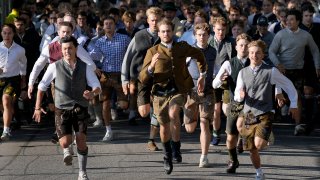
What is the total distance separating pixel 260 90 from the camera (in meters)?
11.6

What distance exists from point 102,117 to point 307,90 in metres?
3.26

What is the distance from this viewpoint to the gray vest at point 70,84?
38.2 feet

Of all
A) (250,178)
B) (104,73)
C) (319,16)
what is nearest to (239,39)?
(250,178)

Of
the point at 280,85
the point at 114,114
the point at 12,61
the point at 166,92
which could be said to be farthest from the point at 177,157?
the point at 114,114

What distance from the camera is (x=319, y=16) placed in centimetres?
1847

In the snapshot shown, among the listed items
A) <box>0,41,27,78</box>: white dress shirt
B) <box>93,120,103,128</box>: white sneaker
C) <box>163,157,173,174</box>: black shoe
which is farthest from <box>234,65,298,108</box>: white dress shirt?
<box>93,120,103,128</box>: white sneaker

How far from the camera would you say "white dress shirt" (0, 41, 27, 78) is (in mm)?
15398

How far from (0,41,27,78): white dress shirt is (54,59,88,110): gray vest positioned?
12.5 ft

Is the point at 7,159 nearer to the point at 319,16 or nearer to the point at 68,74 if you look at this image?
the point at 68,74

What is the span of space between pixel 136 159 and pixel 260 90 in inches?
96.2

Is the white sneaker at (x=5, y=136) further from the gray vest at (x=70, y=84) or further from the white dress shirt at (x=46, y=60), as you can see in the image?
the gray vest at (x=70, y=84)

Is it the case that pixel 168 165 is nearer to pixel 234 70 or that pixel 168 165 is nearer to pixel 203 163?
pixel 203 163

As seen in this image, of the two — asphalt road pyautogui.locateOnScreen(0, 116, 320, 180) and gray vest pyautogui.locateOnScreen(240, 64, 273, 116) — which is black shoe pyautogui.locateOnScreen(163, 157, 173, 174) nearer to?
asphalt road pyautogui.locateOnScreen(0, 116, 320, 180)

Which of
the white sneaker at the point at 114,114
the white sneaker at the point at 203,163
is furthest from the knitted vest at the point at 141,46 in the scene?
the white sneaker at the point at 114,114
